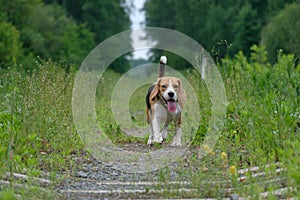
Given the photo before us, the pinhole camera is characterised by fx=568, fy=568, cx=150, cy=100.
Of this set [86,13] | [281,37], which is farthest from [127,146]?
[86,13]

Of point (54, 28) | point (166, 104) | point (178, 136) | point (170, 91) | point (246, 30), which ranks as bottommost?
point (178, 136)

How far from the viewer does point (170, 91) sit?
7578mm

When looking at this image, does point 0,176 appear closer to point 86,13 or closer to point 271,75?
point 271,75

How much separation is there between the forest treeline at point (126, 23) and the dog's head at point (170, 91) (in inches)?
652

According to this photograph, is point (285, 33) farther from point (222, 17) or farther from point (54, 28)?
point (222, 17)

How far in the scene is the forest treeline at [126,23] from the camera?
29.2 m

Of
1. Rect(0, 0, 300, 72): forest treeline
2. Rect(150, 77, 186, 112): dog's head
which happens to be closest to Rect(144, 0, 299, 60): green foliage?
Rect(0, 0, 300, 72): forest treeline

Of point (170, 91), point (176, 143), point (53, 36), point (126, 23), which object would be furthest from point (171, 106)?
point (126, 23)

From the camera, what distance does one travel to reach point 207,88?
863 cm

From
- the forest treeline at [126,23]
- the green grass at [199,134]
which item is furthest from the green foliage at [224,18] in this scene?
the green grass at [199,134]

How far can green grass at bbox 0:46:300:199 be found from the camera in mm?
5012

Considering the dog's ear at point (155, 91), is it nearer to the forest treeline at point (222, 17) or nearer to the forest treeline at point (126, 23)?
the forest treeline at point (126, 23)

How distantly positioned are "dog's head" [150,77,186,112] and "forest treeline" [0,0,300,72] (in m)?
16.6

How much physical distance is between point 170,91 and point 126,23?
5073 cm
